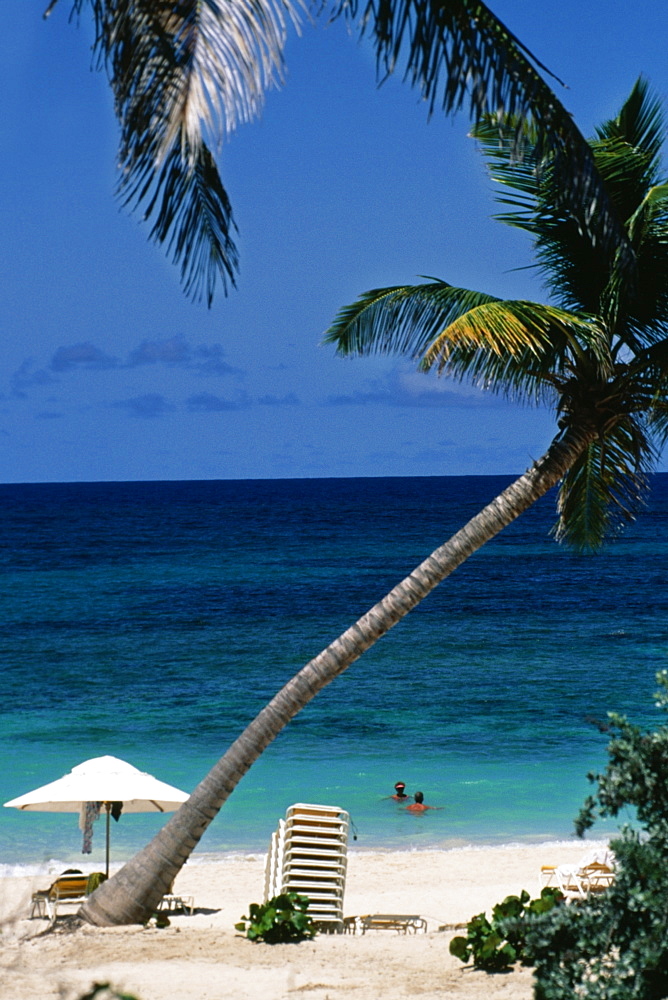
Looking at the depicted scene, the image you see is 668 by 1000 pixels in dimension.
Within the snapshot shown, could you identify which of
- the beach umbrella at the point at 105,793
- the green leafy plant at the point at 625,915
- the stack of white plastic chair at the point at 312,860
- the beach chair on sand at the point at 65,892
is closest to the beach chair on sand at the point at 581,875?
the stack of white plastic chair at the point at 312,860

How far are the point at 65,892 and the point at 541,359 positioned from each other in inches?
290

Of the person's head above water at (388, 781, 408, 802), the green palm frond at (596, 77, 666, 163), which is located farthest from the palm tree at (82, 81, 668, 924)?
the person's head above water at (388, 781, 408, 802)

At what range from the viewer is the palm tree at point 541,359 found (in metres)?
9.23

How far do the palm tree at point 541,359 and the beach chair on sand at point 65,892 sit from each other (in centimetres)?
163

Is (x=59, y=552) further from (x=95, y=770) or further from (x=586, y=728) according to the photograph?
(x=95, y=770)

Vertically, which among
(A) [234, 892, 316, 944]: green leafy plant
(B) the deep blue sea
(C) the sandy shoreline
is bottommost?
(C) the sandy shoreline

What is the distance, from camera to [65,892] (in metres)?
11.6

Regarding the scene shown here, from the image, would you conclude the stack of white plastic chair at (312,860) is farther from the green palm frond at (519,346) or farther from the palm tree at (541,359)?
the green palm frond at (519,346)

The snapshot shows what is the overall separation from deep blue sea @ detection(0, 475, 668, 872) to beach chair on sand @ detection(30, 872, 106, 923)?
1.61m

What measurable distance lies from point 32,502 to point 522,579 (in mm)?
72797

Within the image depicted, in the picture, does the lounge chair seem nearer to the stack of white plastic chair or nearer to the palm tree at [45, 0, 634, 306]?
the stack of white plastic chair

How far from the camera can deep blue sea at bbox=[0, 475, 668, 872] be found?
59.9ft

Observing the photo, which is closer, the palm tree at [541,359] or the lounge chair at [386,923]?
the palm tree at [541,359]

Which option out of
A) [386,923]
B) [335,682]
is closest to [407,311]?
[386,923]
